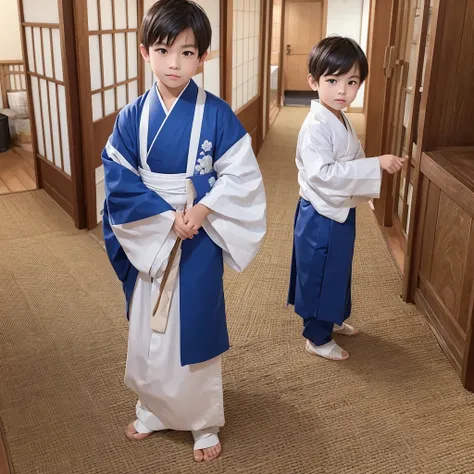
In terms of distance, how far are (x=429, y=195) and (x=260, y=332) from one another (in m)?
0.87

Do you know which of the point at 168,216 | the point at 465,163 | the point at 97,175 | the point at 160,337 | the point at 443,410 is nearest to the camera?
the point at 168,216

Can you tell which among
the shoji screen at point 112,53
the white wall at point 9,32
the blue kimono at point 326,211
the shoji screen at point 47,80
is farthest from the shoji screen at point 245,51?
the blue kimono at point 326,211

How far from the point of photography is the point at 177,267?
59.4 inches

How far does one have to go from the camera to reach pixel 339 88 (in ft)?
5.95

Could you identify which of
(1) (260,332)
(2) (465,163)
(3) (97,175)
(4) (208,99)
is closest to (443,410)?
(1) (260,332)

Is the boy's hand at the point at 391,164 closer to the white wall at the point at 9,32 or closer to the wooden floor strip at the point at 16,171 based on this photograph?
the wooden floor strip at the point at 16,171

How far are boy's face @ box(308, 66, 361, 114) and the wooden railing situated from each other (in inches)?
190

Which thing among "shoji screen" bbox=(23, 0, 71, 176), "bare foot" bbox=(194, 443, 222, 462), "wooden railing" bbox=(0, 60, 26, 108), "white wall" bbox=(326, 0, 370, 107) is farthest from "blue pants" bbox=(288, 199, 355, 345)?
"white wall" bbox=(326, 0, 370, 107)

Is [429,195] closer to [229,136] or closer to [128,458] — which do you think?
[229,136]

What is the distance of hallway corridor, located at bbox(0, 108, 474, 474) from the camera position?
64.6 inches

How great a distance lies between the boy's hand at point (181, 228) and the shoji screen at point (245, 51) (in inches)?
143

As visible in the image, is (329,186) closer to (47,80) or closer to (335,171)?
(335,171)

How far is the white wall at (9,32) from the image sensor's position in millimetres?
5957

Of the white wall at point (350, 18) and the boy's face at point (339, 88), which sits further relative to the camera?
the white wall at point (350, 18)
